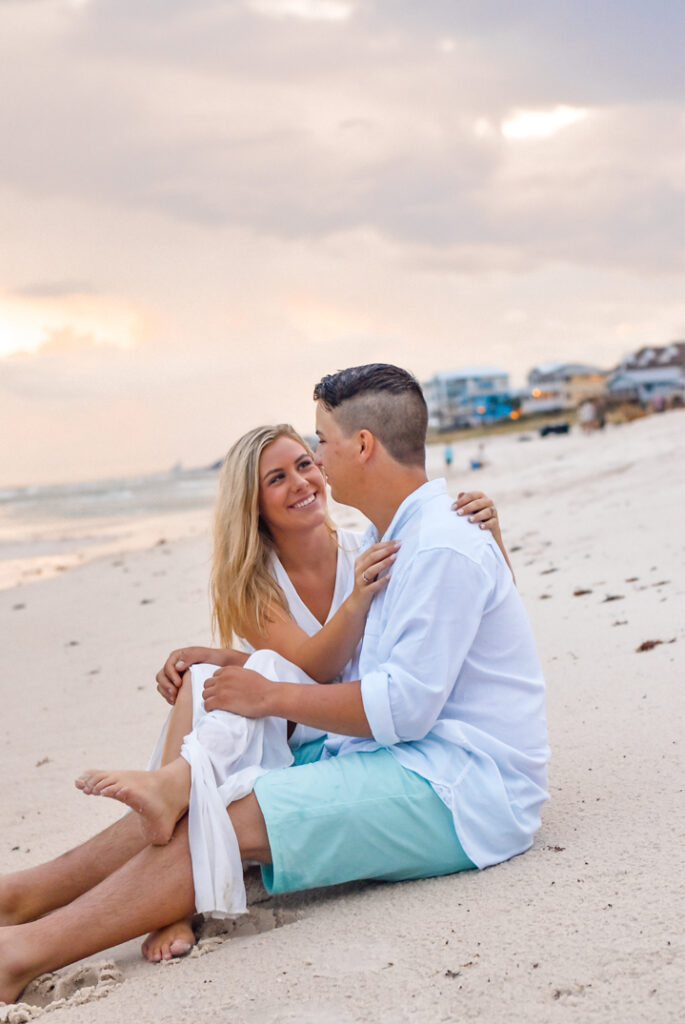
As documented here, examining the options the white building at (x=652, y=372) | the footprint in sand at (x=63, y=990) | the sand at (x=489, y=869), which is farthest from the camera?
the white building at (x=652, y=372)

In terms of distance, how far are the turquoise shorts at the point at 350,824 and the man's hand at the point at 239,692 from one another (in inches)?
8.4

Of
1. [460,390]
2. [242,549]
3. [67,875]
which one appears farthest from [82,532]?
[460,390]

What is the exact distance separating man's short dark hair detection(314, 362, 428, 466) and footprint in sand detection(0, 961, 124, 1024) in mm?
1728

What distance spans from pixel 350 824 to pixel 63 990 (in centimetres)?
94

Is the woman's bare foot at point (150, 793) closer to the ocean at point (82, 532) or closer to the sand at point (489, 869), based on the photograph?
the sand at point (489, 869)

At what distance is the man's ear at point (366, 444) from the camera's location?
9.61 feet

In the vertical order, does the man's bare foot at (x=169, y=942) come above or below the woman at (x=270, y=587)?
below

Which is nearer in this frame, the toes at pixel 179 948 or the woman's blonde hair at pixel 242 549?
the toes at pixel 179 948

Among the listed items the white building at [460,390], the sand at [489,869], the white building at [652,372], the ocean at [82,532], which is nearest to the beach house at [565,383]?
the white building at [652,372]

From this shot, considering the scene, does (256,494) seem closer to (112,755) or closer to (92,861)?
(92,861)

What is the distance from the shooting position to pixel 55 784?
4.69 meters

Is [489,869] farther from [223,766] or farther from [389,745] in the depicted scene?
[223,766]

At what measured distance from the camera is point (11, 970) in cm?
262

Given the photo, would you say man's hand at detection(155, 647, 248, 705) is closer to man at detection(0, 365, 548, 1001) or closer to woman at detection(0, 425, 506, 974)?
woman at detection(0, 425, 506, 974)
